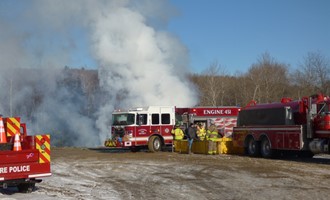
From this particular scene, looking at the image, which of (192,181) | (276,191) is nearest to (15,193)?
(192,181)

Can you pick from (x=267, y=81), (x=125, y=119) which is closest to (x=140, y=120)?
(x=125, y=119)

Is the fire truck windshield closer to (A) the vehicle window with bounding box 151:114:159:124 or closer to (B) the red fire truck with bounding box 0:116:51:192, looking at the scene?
(A) the vehicle window with bounding box 151:114:159:124

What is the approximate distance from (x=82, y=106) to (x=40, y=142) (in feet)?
110

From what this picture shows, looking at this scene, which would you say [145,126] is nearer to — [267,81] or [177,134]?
[177,134]

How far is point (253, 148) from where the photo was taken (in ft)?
73.4

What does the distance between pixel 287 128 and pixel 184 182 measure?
8.90 m

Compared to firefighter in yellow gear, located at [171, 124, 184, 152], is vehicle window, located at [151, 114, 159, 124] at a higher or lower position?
higher

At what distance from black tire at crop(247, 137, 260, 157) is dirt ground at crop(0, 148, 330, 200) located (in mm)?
5385

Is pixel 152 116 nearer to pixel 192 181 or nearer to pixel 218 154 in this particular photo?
pixel 218 154

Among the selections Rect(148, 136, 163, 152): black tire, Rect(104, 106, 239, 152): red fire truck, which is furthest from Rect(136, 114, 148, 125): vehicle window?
Rect(148, 136, 163, 152): black tire

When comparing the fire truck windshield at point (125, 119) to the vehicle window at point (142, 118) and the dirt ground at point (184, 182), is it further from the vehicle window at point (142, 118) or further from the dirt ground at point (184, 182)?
the dirt ground at point (184, 182)

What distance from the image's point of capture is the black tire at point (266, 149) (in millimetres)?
21066

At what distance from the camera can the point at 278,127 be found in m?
20.5

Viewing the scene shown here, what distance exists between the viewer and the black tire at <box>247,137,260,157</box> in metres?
22.1
